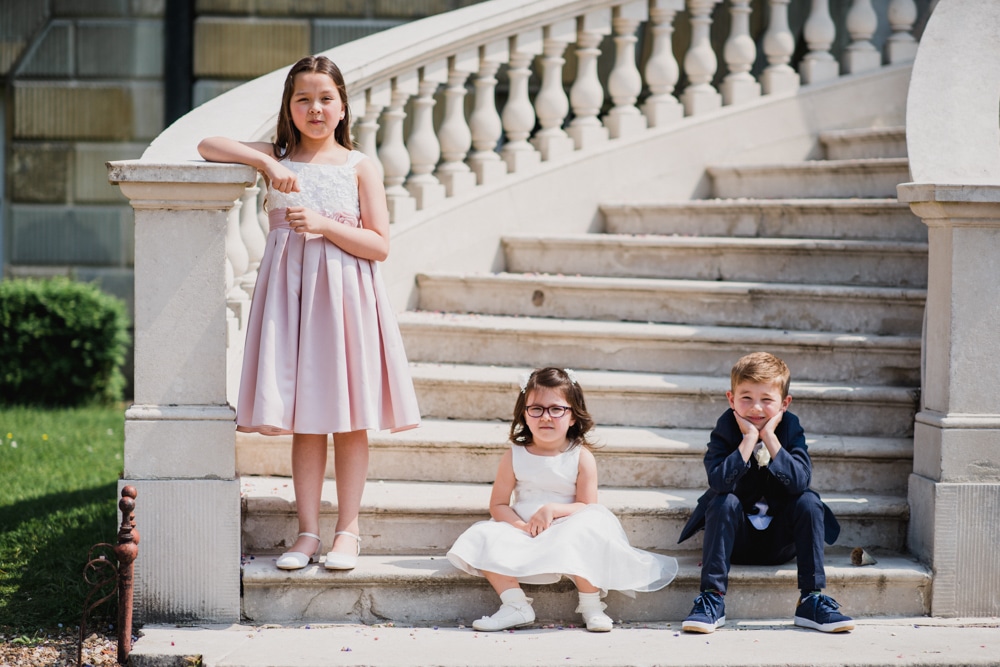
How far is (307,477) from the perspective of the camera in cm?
393

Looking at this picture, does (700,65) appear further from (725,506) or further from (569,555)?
(569,555)

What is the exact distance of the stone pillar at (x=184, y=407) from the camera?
367cm

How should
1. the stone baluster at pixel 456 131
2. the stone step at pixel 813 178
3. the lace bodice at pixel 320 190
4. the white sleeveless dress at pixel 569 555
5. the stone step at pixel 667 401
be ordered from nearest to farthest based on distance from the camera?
the white sleeveless dress at pixel 569 555 < the lace bodice at pixel 320 190 < the stone step at pixel 667 401 < the stone baluster at pixel 456 131 < the stone step at pixel 813 178

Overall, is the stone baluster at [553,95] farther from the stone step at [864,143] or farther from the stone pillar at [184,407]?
the stone pillar at [184,407]

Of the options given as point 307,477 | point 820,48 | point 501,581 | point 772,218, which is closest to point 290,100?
point 307,477

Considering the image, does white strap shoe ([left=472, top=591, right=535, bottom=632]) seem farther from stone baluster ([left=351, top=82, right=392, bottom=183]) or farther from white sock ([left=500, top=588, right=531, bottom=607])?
stone baluster ([left=351, top=82, right=392, bottom=183])

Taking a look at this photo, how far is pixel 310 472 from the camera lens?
393cm

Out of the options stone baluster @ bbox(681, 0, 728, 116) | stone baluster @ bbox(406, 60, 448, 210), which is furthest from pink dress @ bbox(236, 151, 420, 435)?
stone baluster @ bbox(681, 0, 728, 116)

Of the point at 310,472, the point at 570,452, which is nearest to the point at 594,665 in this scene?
the point at 570,452

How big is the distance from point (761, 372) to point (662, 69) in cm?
285

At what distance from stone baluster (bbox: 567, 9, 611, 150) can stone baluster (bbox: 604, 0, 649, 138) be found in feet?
0.28

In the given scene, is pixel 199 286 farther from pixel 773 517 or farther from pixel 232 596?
pixel 773 517

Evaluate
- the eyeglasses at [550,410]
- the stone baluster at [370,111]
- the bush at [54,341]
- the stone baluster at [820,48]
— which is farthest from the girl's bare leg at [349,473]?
the bush at [54,341]

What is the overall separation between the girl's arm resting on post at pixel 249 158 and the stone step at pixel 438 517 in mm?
1133
